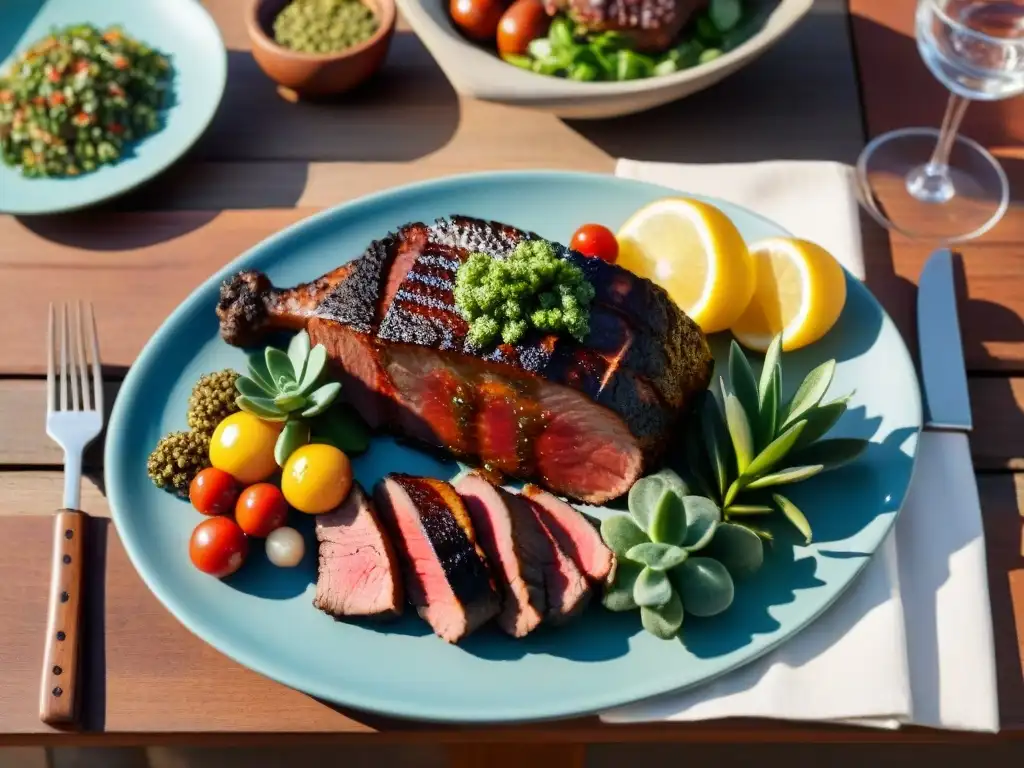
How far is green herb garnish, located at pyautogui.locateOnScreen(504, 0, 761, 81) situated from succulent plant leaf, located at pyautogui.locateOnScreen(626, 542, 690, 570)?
1484 millimetres

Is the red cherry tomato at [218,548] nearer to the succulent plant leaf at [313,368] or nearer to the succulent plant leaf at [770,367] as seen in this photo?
the succulent plant leaf at [313,368]

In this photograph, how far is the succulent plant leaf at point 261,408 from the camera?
223 cm

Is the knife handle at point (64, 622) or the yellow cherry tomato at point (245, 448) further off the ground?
the yellow cherry tomato at point (245, 448)

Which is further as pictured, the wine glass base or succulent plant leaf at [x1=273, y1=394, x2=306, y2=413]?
the wine glass base

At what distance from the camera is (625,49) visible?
9.44ft

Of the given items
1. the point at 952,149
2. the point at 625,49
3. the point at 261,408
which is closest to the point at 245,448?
the point at 261,408

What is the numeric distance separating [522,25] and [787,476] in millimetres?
1603

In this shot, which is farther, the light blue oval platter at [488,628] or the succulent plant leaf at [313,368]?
the succulent plant leaf at [313,368]

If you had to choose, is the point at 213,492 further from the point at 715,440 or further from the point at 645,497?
the point at 715,440

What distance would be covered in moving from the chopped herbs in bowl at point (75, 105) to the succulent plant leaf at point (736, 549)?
201 centimetres

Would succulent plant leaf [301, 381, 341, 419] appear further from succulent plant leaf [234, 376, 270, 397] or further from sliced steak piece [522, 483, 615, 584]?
sliced steak piece [522, 483, 615, 584]

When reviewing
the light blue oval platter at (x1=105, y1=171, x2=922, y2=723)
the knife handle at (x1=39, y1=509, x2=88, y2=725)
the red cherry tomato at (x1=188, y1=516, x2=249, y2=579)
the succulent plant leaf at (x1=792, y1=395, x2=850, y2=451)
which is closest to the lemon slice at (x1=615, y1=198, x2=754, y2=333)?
the light blue oval platter at (x1=105, y1=171, x2=922, y2=723)

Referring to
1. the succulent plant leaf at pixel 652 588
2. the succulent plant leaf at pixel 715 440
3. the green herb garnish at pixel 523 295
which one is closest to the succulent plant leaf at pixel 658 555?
the succulent plant leaf at pixel 652 588

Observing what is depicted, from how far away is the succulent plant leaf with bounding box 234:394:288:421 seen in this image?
2229 millimetres
